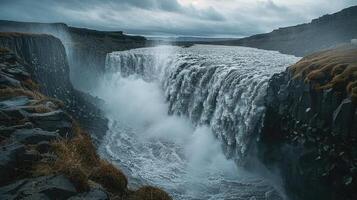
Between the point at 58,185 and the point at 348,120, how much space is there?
18.1 metres

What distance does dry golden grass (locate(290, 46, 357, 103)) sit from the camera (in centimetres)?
2522

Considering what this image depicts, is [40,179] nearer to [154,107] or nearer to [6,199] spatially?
[6,199]

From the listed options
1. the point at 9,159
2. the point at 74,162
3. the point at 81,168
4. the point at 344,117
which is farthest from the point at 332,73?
the point at 9,159

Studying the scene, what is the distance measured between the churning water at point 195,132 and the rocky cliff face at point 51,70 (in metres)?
3.34

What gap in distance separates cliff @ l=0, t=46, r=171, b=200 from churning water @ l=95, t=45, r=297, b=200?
14.8m

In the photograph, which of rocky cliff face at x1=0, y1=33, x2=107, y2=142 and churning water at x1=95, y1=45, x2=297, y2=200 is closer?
churning water at x1=95, y1=45, x2=297, y2=200

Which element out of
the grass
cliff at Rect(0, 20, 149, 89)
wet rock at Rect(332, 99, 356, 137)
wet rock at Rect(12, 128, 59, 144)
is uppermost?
wet rock at Rect(12, 128, 59, 144)

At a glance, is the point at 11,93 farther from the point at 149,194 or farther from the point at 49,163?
the point at 149,194

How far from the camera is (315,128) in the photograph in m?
25.4

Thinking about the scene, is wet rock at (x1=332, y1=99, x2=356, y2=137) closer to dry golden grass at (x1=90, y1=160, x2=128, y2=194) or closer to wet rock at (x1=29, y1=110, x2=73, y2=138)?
dry golden grass at (x1=90, y1=160, x2=128, y2=194)

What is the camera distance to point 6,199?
372 inches

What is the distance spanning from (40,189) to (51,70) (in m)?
51.5

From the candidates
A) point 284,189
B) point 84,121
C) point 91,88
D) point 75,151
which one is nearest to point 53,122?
point 75,151

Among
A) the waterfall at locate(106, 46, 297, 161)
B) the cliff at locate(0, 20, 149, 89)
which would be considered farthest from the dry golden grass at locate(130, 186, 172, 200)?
the cliff at locate(0, 20, 149, 89)
